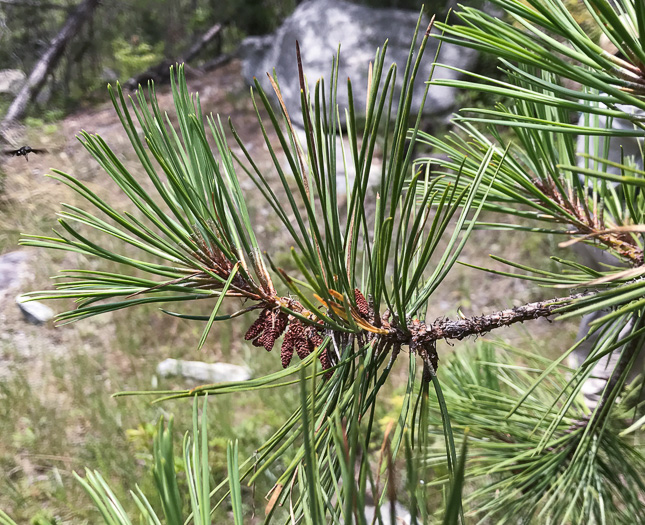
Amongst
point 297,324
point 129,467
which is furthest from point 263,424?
point 297,324

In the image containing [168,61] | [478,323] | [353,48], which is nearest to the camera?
[478,323]

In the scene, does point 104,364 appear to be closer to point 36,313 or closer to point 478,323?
point 36,313

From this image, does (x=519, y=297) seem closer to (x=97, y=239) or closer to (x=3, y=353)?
(x=97, y=239)

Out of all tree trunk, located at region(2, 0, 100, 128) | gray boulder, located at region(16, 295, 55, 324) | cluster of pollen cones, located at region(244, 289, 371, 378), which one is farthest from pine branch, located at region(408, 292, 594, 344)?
tree trunk, located at region(2, 0, 100, 128)

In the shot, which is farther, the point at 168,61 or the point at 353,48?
the point at 168,61

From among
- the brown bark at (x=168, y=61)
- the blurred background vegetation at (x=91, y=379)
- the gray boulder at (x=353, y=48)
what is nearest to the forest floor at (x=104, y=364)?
the blurred background vegetation at (x=91, y=379)

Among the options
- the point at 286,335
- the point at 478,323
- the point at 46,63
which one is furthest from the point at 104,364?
the point at 46,63
